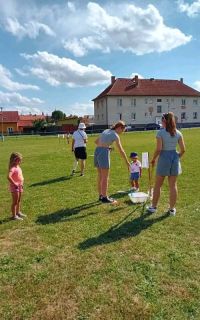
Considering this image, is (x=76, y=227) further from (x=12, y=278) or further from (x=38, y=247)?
(x=12, y=278)

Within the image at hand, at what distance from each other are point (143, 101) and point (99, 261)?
255 feet

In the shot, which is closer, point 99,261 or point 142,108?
point 99,261

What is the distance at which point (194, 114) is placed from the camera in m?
86.8

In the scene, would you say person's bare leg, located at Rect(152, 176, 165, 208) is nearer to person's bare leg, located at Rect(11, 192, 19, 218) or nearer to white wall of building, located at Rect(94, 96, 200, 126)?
person's bare leg, located at Rect(11, 192, 19, 218)

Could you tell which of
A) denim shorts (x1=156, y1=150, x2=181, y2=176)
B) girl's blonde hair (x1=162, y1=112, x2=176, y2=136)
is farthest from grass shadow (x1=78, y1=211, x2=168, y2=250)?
girl's blonde hair (x1=162, y1=112, x2=176, y2=136)

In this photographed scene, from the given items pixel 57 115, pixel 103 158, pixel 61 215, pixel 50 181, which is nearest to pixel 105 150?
pixel 103 158

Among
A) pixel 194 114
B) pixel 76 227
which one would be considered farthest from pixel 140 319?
pixel 194 114

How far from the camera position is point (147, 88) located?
3204 inches

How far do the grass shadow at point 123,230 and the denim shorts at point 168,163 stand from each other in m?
0.91

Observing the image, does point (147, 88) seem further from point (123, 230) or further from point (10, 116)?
point (123, 230)

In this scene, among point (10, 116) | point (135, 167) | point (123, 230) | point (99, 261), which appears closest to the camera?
point (99, 261)

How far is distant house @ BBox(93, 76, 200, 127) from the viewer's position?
7812 centimetres

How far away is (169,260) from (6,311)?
2.36 m

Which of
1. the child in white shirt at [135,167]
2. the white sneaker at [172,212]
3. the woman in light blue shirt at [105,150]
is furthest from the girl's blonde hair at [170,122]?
the child in white shirt at [135,167]
